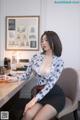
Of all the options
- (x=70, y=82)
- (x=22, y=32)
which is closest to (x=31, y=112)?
(x=70, y=82)

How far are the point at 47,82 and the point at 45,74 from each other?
0.33 ft

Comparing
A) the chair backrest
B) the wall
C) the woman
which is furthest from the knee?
the wall

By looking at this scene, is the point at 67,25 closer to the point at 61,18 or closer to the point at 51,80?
the point at 61,18

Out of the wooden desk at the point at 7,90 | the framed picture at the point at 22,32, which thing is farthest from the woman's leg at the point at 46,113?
the framed picture at the point at 22,32

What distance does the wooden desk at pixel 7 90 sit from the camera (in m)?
2.01

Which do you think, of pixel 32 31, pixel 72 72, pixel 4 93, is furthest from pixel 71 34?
pixel 4 93

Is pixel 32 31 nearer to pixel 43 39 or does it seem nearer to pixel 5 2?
pixel 5 2

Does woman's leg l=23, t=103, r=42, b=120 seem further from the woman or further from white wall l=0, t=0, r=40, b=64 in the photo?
white wall l=0, t=0, r=40, b=64

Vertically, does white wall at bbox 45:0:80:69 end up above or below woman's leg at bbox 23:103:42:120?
above

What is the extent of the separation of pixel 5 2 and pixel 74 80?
1.97 metres

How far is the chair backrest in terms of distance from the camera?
2.74 m

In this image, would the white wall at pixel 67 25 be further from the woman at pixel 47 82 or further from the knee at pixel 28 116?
the knee at pixel 28 116

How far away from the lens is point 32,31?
411 cm

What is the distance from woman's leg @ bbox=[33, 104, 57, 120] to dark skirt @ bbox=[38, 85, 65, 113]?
4 centimetres
